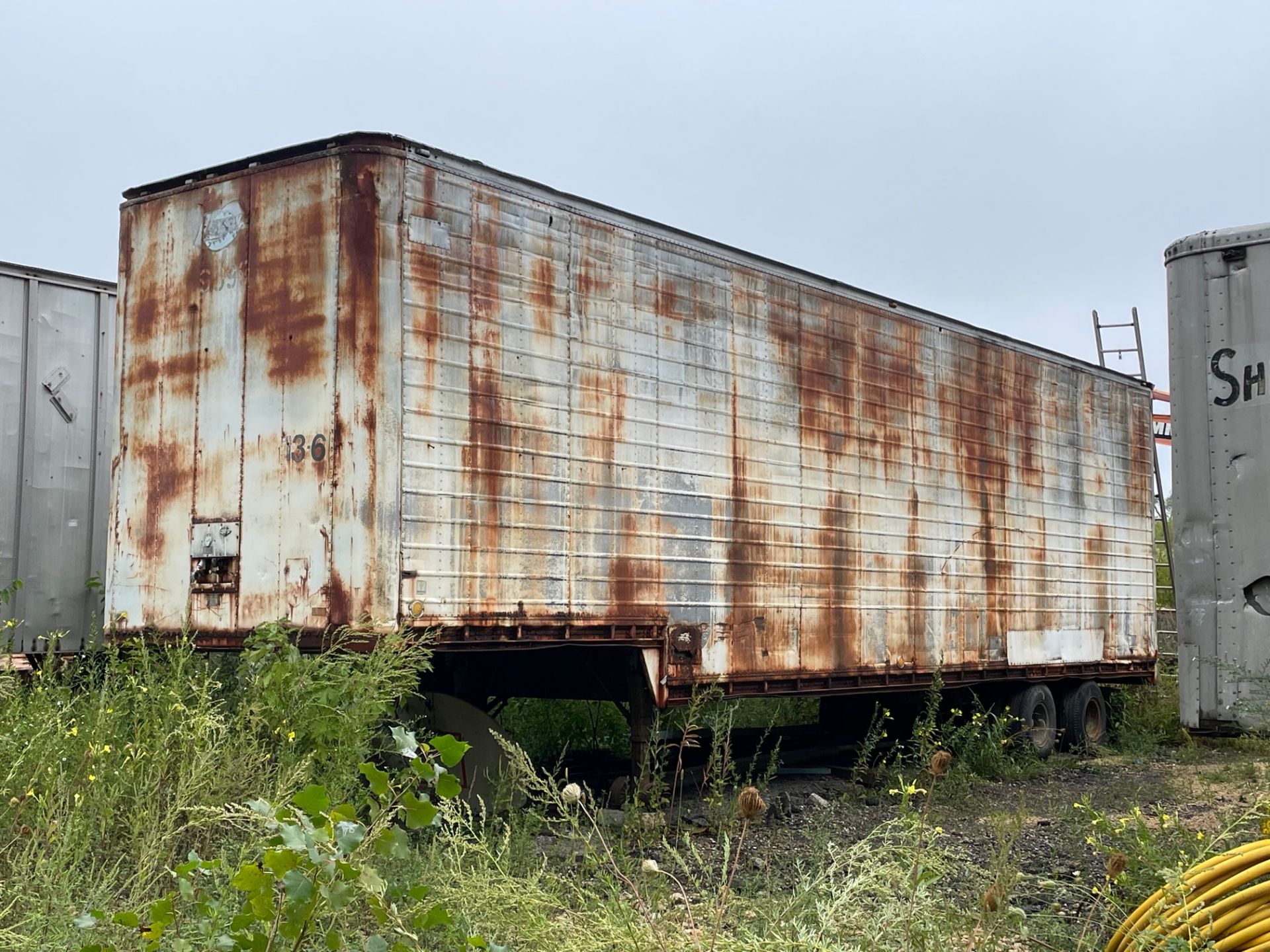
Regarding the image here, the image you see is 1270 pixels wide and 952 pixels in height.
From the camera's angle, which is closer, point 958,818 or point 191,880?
point 191,880

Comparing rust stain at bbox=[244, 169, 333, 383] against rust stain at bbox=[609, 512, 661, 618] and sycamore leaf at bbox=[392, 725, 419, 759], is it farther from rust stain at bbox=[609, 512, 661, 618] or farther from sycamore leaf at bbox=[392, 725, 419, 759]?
sycamore leaf at bbox=[392, 725, 419, 759]

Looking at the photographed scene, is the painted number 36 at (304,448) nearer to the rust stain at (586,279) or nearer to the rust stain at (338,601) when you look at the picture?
the rust stain at (338,601)

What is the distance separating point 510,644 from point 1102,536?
31.5 ft

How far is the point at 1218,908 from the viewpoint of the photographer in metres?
3.15

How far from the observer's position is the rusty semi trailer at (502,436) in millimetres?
7480

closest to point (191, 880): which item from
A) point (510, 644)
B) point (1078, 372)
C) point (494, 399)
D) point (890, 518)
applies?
point (510, 644)

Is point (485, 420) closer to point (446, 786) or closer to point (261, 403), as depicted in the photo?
point (261, 403)

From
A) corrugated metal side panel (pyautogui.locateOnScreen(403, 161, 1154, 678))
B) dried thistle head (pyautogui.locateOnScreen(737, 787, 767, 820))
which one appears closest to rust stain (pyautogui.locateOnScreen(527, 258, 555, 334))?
corrugated metal side panel (pyautogui.locateOnScreen(403, 161, 1154, 678))

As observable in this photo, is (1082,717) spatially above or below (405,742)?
below

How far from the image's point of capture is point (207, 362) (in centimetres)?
818

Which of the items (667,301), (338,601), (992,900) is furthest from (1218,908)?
(667,301)

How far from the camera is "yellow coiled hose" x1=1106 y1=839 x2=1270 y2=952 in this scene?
3107mm

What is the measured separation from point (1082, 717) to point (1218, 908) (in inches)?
469

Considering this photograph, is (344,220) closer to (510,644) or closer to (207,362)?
(207,362)
